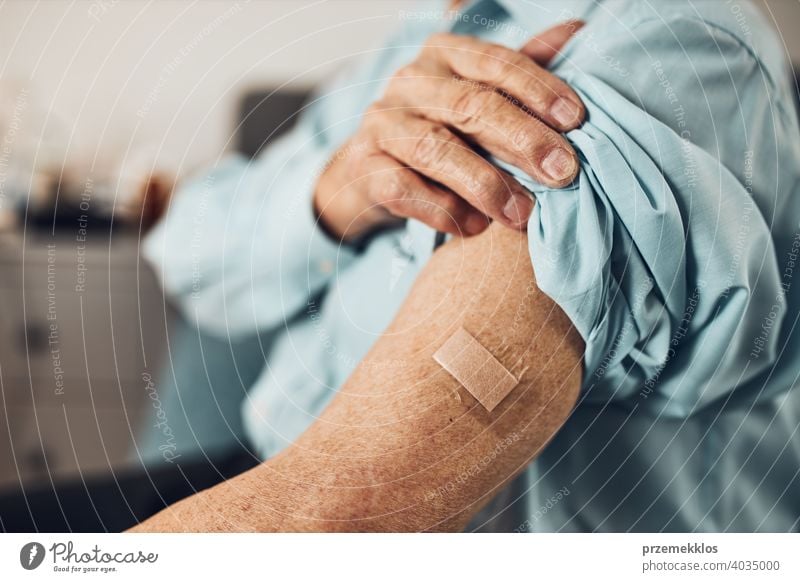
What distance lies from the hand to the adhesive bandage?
0.08 metres

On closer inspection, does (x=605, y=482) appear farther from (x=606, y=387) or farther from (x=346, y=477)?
(x=346, y=477)

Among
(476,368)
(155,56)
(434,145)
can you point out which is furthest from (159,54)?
(476,368)

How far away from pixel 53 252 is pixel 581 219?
0.42m

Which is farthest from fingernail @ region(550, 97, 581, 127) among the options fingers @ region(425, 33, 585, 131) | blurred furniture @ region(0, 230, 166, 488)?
blurred furniture @ region(0, 230, 166, 488)

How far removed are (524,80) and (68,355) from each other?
43 centimetres

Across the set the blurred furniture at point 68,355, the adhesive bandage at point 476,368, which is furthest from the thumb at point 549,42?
the blurred furniture at point 68,355

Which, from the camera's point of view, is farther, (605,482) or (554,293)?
(605,482)

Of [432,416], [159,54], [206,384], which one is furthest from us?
[206,384]

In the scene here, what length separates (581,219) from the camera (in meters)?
0.41

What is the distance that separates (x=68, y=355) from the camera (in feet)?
1.73

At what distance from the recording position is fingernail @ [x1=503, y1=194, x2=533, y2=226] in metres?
0.42

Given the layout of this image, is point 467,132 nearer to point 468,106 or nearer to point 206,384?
point 468,106
